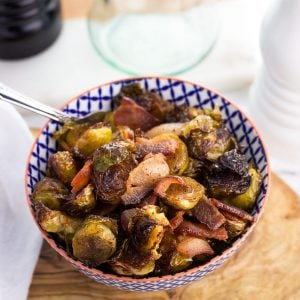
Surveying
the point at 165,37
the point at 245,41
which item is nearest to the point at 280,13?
the point at 245,41

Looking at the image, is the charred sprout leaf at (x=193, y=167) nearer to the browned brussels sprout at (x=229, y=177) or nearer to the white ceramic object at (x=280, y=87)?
the browned brussels sprout at (x=229, y=177)

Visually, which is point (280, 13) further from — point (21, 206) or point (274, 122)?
point (21, 206)

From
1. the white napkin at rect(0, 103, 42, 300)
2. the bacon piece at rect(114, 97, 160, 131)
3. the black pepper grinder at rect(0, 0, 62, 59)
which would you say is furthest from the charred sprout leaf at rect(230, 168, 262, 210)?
the black pepper grinder at rect(0, 0, 62, 59)

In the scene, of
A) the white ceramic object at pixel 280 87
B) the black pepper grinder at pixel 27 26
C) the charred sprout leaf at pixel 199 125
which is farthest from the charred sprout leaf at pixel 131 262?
the black pepper grinder at pixel 27 26

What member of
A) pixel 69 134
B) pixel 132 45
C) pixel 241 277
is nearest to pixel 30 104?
pixel 69 134

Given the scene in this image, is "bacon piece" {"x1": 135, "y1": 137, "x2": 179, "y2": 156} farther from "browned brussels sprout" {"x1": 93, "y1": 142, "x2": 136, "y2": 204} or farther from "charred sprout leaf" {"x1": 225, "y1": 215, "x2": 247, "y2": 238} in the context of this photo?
"charred sprout leaf" {"x1": 225, "y1": 215, "x2": 247, "y2": 238}
